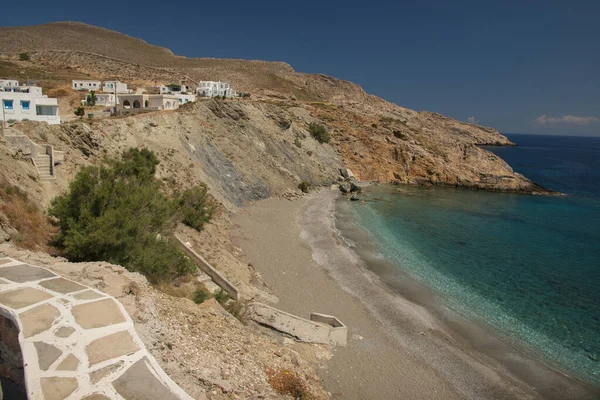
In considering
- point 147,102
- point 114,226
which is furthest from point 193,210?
point 147,102

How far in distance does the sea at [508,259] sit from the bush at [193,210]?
39.1 ft

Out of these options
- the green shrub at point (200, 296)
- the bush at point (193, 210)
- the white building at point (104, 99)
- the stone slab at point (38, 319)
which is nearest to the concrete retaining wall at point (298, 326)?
the green shrub at point (200, 296)

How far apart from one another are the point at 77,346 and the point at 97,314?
95 cm

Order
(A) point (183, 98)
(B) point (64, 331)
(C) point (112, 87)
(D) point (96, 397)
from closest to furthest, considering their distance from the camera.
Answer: (D) point (96, 397) < (B) point (64, 331) < (A) point (183, 98) < (C) point (112, 87)

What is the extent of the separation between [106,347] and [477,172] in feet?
202

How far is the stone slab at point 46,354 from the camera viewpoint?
211 inches

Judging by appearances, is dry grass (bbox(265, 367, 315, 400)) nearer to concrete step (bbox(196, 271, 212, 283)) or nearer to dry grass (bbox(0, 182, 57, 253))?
concrete step (bbox(196, 271, 212, 283))

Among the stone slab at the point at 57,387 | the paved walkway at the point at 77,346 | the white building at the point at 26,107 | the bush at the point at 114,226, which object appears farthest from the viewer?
the white building at the point at 26,107

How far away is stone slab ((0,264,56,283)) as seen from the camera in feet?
25.0

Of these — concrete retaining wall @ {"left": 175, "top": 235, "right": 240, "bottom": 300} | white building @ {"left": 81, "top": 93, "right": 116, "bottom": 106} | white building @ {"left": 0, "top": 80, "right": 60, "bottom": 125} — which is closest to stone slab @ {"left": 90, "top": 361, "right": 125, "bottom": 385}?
concrete retaining wall @ {"left": 175, "top": 235, "right": 240, "bottom": 300}

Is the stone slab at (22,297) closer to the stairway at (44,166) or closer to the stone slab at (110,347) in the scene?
the stone slab at (110,347)

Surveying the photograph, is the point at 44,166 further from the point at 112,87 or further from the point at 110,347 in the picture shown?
the point at 112,87

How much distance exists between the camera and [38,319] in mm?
6246

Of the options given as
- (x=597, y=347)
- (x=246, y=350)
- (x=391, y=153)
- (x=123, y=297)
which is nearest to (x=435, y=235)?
(x=597, y=347)
